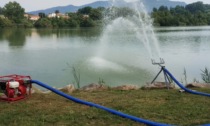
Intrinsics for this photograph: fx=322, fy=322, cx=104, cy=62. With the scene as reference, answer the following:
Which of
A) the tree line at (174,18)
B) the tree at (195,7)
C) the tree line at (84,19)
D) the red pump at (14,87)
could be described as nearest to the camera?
the red pump at (14,87)

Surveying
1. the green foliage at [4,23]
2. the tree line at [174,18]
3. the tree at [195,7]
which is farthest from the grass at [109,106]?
the tree at [195,7]

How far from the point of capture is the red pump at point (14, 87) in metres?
4.37

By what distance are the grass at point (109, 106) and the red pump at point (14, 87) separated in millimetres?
A: 119

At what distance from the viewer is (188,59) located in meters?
17.0

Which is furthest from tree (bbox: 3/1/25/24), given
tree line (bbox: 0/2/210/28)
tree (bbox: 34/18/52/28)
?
tree (bbox: 34/18/52/28)

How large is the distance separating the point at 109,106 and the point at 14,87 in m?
1.32

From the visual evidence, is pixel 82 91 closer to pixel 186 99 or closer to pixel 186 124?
pixel 186 99

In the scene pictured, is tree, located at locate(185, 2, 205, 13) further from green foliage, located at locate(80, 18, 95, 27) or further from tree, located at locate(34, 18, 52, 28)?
tree, located at locate(34, 18, 52, 28)

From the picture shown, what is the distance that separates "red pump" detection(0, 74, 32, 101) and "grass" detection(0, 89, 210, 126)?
0.12 metres

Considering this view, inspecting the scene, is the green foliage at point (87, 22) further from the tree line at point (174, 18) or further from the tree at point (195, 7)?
the tree at point (195, 7)

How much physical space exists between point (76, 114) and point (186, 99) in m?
1.77

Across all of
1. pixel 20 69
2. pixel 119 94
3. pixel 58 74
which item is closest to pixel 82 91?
pixel 119 94

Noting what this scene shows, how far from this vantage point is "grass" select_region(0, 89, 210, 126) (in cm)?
370

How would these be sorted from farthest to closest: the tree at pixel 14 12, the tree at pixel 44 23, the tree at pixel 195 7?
the tree at pixel 195 7, the tree at pixel 14 12, the tree at pixel 44 23
